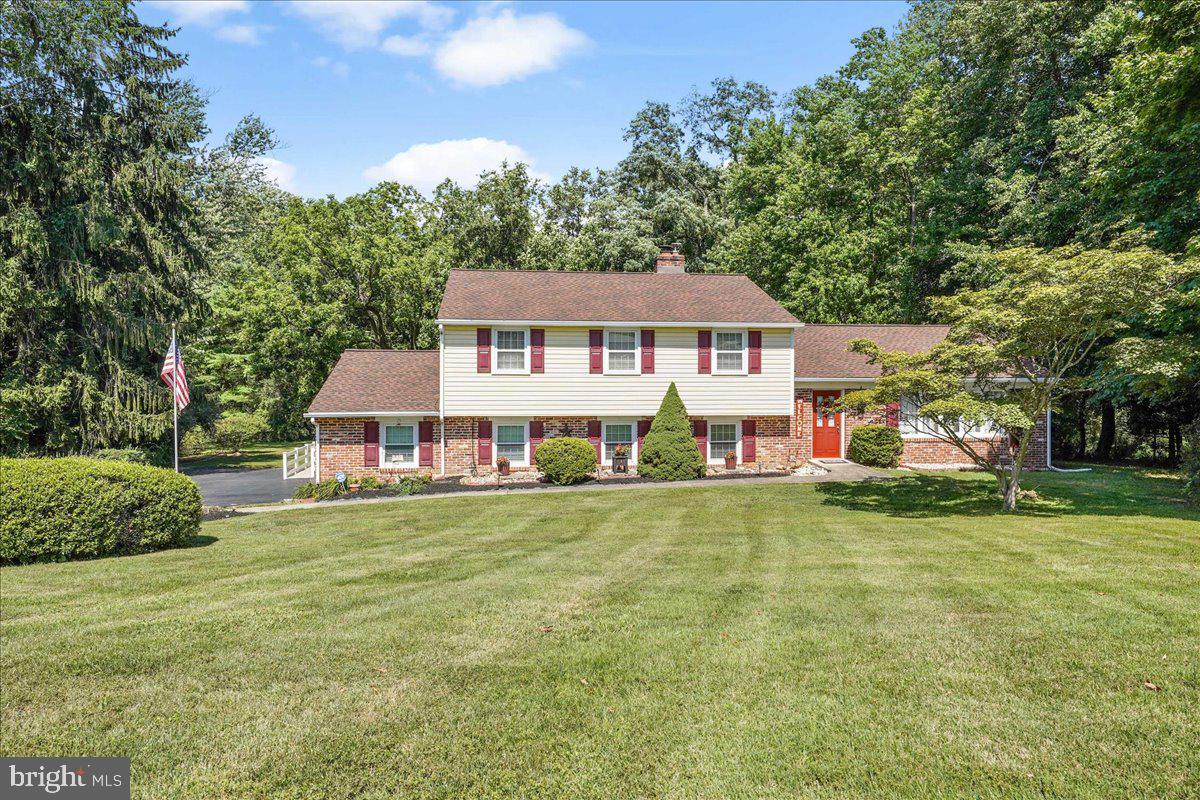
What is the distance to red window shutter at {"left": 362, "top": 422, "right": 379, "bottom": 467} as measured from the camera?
21.5m

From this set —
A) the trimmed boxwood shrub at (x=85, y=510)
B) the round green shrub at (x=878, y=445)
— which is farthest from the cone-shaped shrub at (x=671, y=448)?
the trimmed boxwood shrub at (x=85, y=510)

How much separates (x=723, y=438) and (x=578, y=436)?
5.12 metres

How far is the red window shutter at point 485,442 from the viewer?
71.6ft

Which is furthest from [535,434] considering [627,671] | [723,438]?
[627,671]

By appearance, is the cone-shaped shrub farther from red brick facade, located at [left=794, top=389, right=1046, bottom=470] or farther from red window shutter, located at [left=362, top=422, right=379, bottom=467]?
red window shutter, located at [left=362, top=422, right=379, bottom=467]

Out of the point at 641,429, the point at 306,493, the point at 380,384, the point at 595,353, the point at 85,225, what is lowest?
the point at 306,493

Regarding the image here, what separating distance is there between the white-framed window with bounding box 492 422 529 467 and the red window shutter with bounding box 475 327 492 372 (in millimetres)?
1967

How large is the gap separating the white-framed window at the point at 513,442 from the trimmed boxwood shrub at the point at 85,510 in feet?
35.4

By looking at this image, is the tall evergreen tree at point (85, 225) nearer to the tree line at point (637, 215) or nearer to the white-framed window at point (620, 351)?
the tree line at point (637, 215)

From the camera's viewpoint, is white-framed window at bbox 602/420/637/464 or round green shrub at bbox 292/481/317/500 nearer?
round green shrub at bbox 292/481/317/500

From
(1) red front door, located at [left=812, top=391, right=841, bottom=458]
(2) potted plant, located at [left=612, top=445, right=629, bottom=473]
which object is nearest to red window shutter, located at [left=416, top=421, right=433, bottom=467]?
(2) potted plant, located at [left=612, top=445, right=629, bottom=473]

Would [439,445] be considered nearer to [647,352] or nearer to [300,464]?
[647,352]

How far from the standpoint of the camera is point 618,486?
64.3ft

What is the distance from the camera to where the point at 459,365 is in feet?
70.2
